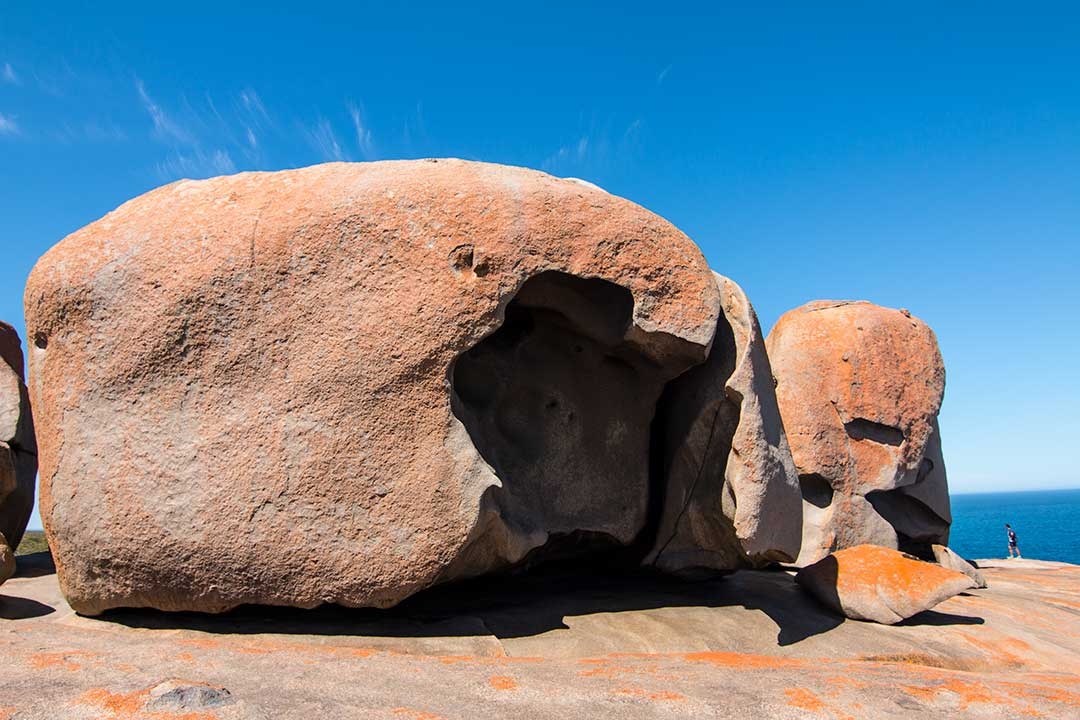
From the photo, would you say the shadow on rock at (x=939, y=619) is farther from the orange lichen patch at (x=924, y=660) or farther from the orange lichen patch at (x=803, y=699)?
the orange lichen patch at (x=803, y=699)

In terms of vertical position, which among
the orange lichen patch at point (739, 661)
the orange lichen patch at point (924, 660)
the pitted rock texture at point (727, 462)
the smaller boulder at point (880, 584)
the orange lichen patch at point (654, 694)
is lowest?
the orange lichen patch at point (924, 660)

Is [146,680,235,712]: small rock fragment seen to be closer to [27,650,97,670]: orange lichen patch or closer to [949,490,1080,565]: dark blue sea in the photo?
[27,650,97,670]: orange lichen patch

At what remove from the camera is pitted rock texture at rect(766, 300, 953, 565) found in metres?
7.73

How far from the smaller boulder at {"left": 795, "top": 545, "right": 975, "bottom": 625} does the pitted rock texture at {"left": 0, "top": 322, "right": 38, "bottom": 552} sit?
7028 millimetres

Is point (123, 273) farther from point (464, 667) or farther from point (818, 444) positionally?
point (818, 444)

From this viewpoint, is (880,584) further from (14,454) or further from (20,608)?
(14,454)

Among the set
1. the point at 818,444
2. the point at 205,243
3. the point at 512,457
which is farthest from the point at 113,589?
the point at 818,444

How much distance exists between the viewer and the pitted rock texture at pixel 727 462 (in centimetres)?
498

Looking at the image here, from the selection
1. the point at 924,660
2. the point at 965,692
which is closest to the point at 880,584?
the point at 924,660

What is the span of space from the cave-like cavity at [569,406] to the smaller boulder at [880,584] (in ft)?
4.61

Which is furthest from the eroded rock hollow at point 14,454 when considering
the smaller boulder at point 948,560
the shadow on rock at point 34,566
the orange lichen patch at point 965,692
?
the smaller boulder at point 948,560

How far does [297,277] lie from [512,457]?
1.89 metres

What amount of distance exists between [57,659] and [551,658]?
91.8 inches

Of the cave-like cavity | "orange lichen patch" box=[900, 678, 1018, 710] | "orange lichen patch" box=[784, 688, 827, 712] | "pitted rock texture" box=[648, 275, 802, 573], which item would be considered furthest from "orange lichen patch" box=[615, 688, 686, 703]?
the cave-like cavity
